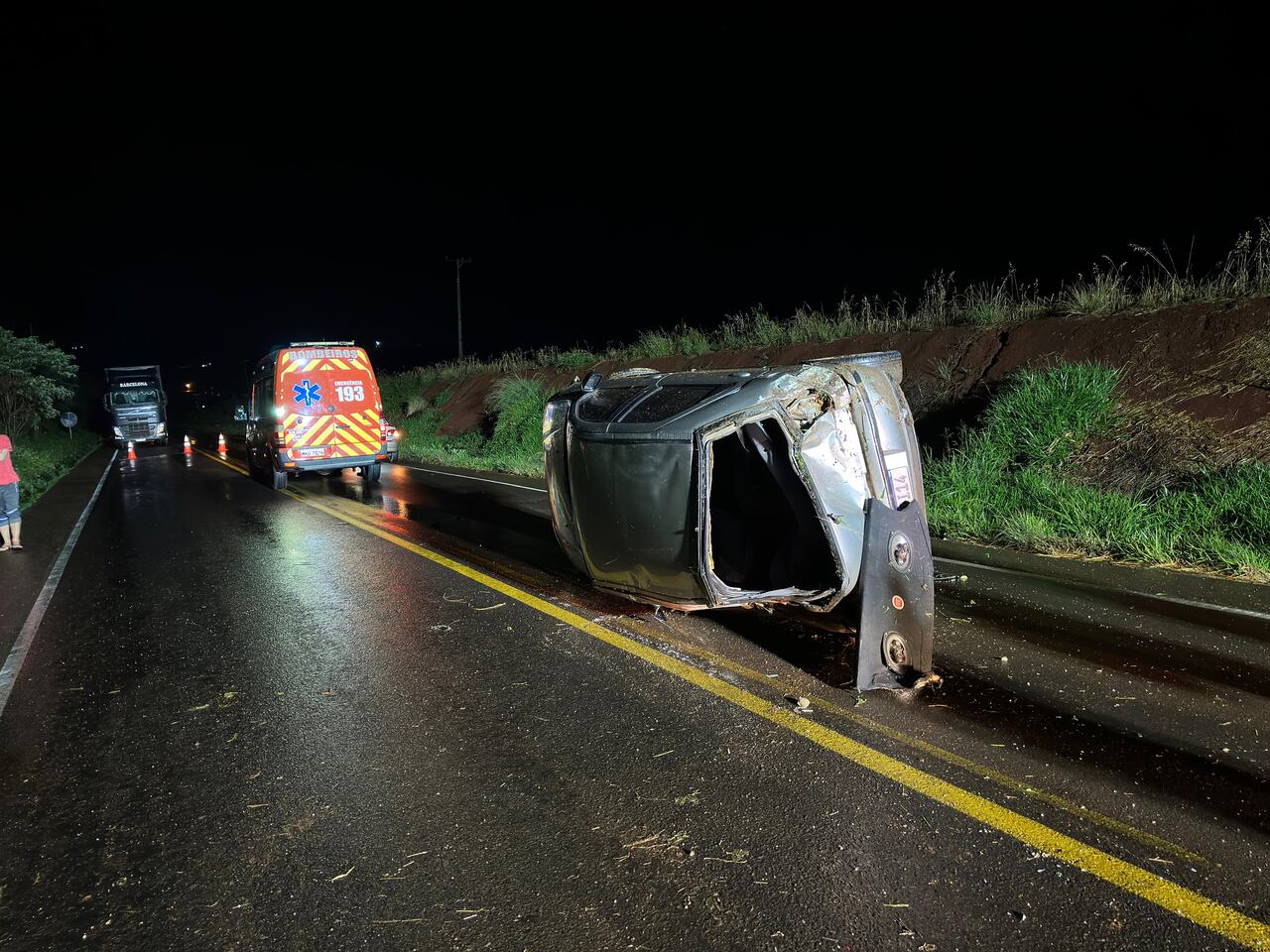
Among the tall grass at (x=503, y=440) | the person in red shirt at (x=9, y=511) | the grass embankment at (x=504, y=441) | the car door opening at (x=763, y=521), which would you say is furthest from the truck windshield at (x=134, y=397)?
the car door opening at (x=763, y=521)

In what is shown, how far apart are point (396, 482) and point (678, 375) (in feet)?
34.5

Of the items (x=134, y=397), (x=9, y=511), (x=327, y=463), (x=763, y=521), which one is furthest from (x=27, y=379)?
(x=763, y=521)

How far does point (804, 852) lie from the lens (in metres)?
2.77

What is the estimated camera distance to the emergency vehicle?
14.1m

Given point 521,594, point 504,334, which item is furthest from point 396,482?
point 504,334

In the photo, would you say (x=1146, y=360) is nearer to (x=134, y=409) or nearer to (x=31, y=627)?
(x=31, y=627)

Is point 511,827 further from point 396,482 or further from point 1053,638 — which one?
point 396,482

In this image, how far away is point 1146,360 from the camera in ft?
32.1

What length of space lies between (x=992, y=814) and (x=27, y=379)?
32917mm

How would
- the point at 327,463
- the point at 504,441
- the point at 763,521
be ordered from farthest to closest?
the point at 504,441, the point at 327,463, the point at 763,521

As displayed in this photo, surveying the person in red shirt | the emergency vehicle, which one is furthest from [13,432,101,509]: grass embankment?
the emergency vehicle

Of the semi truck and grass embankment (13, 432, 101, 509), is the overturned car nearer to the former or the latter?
grass embankment (13, 432, 101, 509)

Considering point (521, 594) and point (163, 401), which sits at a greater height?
point (163, 401)

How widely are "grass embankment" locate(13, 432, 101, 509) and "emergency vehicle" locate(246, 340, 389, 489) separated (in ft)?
12.7
